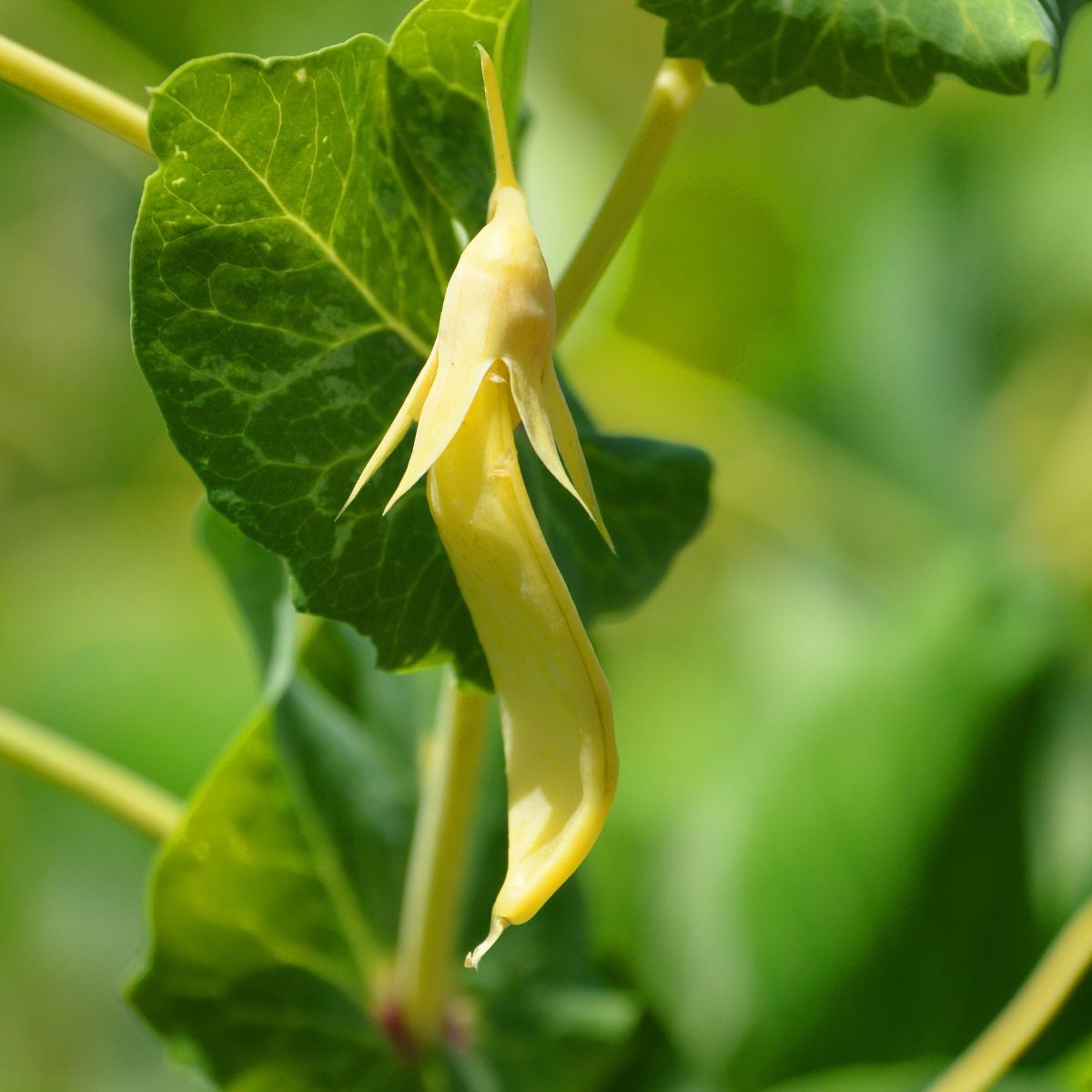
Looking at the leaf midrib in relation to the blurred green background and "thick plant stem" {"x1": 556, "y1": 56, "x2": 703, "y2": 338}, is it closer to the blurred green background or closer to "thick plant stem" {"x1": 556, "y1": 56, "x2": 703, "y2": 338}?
"thick plant stem" {"x1": 556, "y1": 56, "x2": 703, "y2": 338}

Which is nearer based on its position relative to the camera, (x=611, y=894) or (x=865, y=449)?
(x=611, y=894)

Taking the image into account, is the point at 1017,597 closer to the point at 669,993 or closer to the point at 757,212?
the point at 669,993

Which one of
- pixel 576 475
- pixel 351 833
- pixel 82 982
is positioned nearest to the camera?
pixel 576 475

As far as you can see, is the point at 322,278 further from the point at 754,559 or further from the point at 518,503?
the point at 754,559

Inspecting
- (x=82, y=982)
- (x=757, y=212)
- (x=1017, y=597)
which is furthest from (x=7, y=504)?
(x=1017, y=597)

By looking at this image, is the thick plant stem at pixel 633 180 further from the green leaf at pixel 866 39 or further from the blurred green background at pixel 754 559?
the blurred green background at pixel 754 559

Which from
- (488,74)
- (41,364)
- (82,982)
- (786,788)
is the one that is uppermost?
(488,74)
